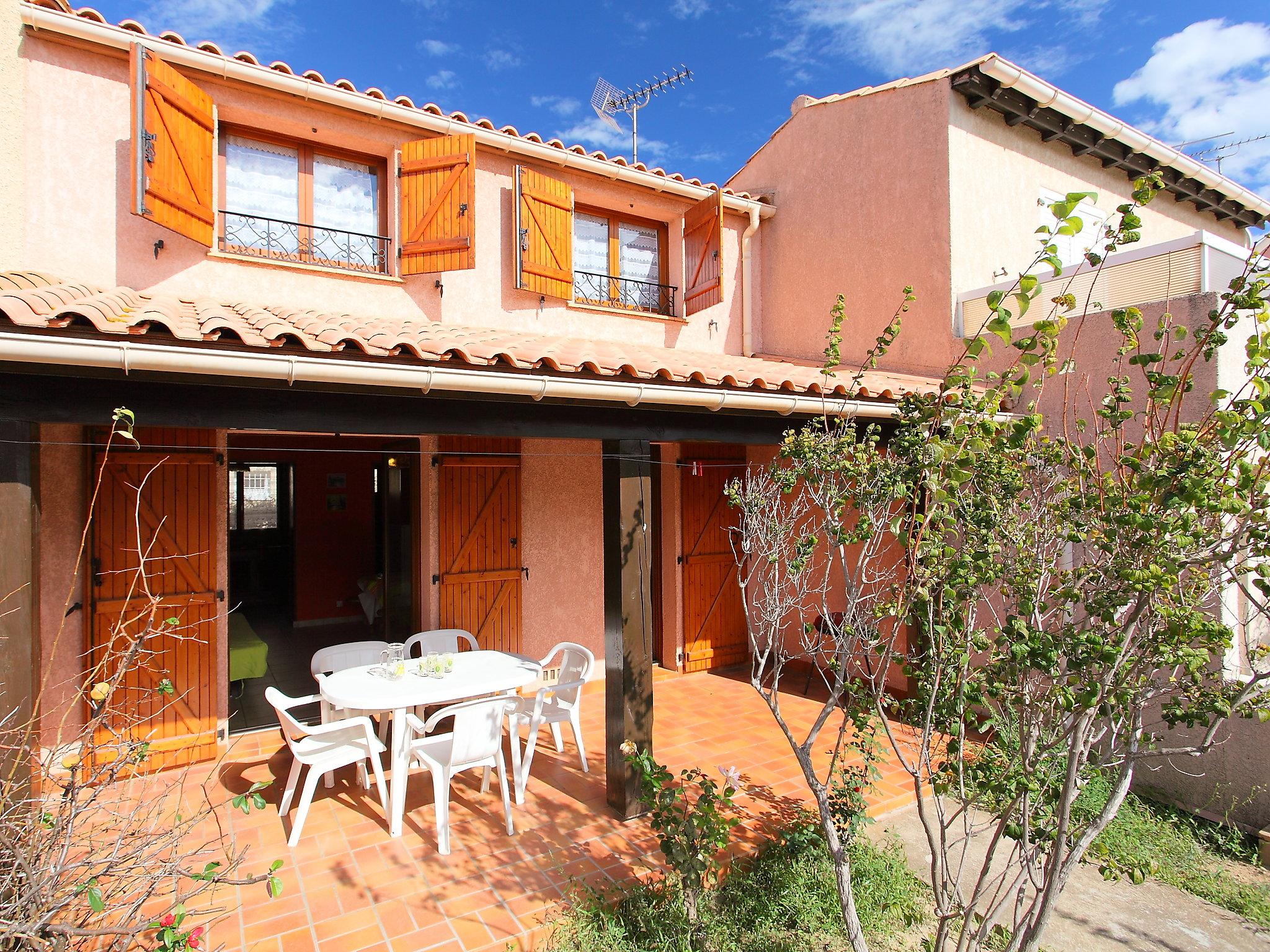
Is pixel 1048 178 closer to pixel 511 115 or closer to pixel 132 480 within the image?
pixel 511 115

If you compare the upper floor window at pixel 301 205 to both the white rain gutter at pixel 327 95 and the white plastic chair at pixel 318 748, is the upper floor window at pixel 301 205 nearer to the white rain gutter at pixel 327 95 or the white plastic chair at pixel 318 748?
the white rain gutter at pixel 327 95

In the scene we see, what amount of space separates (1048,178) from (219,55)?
9.70 meters

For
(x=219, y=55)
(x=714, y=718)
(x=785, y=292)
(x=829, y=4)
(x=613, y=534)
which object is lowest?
(x=714, y=718)

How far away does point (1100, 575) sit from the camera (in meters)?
3.01

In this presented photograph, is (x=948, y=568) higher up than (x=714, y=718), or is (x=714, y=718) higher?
(x=948, y=568)

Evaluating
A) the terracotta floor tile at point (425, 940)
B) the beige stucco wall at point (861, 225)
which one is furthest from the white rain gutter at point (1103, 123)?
the terracotta floor tile at point (425, 940)

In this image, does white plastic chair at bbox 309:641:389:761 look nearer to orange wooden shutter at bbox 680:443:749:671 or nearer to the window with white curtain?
the window with white curtain

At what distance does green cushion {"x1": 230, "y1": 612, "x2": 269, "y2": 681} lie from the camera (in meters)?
6.97

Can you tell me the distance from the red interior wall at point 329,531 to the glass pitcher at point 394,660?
5.86 m

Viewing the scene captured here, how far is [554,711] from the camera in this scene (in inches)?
232

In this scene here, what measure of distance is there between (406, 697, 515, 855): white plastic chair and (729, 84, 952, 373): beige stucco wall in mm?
6312

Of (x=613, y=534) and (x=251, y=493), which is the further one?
(x=251, y=493)

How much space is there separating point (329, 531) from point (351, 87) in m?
7.06

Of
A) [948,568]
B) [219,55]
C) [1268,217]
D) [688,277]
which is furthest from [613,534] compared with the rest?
[1268,217]
